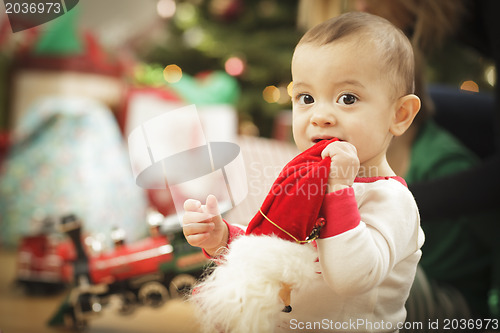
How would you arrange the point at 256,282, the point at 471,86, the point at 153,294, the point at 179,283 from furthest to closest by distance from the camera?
the point at 471,86 < the point at 153,294 < the point at 179,283 < the point at 256,282

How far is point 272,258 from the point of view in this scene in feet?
0.96

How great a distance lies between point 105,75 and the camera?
1416 mm

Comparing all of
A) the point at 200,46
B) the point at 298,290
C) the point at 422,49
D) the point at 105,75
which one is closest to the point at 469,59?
the point at 200,46

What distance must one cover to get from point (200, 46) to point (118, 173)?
601mm

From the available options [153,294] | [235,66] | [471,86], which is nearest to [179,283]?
[153,294]

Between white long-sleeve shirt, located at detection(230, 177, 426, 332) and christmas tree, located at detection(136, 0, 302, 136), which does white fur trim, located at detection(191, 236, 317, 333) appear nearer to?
white long-sleeve shirt, located at detection(230, 177, 426, 332)

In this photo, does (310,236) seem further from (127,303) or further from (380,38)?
(127,303)

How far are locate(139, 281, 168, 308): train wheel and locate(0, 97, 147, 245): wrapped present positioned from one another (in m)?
0.42

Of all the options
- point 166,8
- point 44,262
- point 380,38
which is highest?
point 380,38

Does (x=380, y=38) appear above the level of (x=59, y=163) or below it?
above

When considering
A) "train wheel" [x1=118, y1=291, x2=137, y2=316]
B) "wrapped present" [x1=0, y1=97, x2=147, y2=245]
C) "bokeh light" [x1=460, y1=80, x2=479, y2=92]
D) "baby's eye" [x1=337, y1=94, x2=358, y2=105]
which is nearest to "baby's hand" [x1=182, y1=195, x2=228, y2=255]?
"baby's eye" [x1=337, y1=94, x2=358, y2=105]

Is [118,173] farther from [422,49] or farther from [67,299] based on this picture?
[422,49]

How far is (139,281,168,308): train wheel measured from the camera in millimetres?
632

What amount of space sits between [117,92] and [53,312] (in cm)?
84
